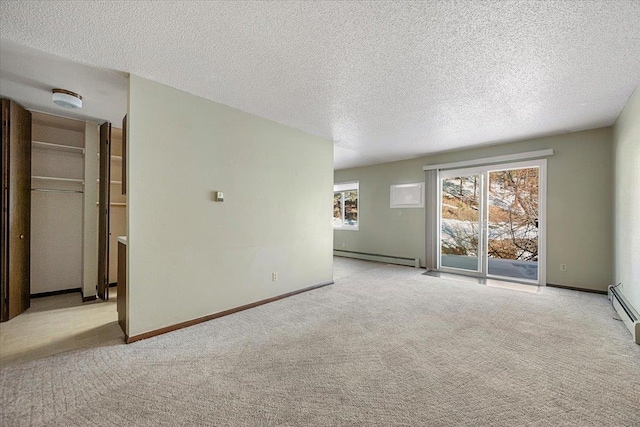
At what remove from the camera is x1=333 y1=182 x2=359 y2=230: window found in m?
7.93

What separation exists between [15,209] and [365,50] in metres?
4.15

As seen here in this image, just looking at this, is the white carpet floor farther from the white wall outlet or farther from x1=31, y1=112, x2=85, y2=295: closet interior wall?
x1=31, y1=112, x2=85, y2=295: closet interior wall

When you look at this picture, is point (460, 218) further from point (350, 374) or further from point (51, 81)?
point (51, 81)

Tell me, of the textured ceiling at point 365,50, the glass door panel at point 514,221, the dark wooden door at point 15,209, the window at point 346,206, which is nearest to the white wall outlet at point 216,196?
the textured ceiling at point 365,50

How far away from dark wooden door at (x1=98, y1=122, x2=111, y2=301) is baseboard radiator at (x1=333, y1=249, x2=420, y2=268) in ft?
18.1

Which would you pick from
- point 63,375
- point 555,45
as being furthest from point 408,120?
point 63,375

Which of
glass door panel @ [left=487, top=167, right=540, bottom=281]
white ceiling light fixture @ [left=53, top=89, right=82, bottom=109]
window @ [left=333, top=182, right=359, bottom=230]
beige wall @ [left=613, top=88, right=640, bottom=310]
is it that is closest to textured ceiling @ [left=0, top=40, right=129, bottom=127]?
white ceiling light fixture @ [left=53, top=89, right=82, bottom=109]

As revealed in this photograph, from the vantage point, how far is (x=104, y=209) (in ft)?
12.7

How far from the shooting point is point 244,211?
11.7 feet

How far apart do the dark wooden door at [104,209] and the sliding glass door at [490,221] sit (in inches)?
235

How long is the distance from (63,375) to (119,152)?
11.7 ft

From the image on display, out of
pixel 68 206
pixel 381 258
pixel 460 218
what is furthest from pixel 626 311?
pixel 68 206

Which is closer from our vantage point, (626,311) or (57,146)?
(626,311)

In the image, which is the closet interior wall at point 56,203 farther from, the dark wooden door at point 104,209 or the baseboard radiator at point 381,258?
the baseboard radiator at point 381,258
